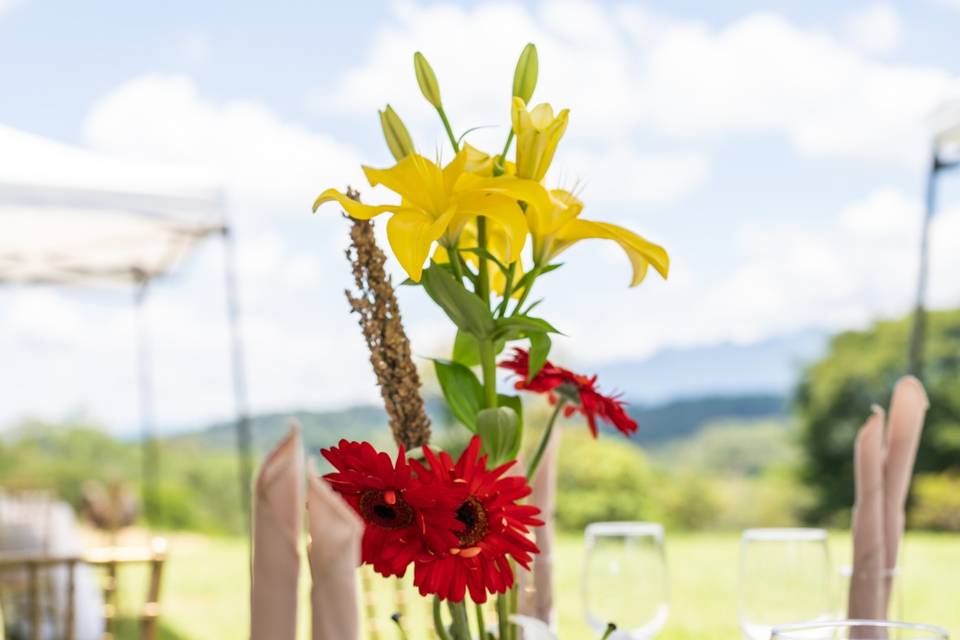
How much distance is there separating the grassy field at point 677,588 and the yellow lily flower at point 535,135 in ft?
17.6

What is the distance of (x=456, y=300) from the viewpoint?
104cm

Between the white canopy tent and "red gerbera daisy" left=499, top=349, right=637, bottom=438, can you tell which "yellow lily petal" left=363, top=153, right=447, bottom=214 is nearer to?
"red gerbera daisy" left=499, top=349, right=637, bottom=438

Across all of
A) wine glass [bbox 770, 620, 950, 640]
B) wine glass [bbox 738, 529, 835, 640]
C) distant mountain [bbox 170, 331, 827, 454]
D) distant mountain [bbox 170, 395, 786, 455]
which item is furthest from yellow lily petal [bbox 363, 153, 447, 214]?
distant mountain [bbox 170, 395, 786, 455]

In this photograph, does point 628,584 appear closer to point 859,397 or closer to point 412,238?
point 412,238

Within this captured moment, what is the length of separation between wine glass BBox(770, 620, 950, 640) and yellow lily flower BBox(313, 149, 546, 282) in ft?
1.28

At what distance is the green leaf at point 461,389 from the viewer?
1.07m

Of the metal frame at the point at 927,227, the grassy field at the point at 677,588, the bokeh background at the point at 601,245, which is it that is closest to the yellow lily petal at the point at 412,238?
the metal frame at the point at 927,227

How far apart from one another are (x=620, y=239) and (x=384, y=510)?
33 centimetres

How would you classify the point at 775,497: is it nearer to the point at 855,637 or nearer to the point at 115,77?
the point at 855,637

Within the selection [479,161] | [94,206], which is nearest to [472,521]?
[479,161]

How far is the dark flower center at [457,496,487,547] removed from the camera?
920 millimetres

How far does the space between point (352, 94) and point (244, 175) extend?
312 cm

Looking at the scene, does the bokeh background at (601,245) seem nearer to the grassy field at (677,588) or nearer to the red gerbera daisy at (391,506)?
the grassy field at (677,588)

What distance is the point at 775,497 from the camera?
14.5 metres
